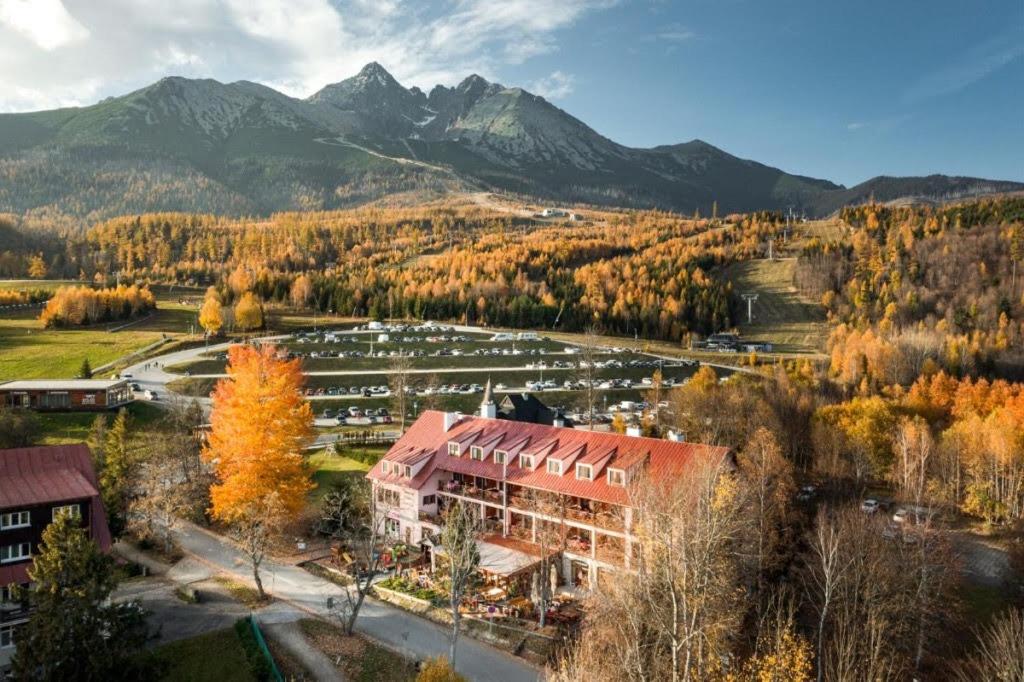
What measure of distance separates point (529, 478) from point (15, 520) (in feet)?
84.5

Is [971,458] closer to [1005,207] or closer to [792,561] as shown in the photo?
[792,561]

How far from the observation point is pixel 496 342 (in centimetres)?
11831

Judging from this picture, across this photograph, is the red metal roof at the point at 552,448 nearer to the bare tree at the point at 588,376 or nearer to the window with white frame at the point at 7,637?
the window with white frame at the point at 7,637

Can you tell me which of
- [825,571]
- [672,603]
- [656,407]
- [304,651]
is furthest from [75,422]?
[825,571]

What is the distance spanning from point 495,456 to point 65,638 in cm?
Result: 2399

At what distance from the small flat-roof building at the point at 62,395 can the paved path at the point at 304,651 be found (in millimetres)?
49635

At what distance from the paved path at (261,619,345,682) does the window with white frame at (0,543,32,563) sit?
A: 449 inches

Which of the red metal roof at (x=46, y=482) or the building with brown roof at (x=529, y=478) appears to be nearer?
the red metal roof at (x=46, y=482)

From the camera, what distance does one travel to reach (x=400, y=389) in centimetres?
6875

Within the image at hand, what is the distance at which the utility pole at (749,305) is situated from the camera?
154 m

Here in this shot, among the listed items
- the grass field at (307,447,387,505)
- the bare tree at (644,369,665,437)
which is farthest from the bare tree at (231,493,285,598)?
the bare tree at (644,369,665,437)

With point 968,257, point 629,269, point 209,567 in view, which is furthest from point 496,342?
point 968,257

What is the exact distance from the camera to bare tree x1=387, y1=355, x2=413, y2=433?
222 ft

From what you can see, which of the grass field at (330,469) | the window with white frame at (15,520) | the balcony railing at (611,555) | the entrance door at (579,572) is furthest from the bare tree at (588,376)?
the window with white frame at (15,520)
